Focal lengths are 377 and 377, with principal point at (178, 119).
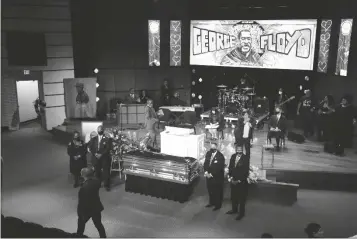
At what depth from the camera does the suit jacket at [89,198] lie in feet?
18.8

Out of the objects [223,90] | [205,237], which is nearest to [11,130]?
[223,90]

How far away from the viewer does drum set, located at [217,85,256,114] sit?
13.8 metres

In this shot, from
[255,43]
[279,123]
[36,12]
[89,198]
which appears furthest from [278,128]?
[36,12]

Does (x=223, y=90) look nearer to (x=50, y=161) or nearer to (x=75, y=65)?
(x=75, y=65)

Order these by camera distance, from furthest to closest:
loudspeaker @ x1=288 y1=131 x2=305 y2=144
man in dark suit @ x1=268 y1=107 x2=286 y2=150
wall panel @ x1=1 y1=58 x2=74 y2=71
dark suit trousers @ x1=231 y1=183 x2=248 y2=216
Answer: wall panel @ x1=1 y1=58 x2=74 y2=71, loudspeaker @ x1=288 y1=131 x2=305 y2=144, man in dark suit @ x1=268 y1=107 x2=286 y2=150, dark suit trousers @ x1=231 y1=183 x2=248 y2=216

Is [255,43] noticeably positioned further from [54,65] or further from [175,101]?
[54,65]

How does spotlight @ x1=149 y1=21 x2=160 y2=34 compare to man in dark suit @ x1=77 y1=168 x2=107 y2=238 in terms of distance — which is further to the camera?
spotlight @ x1=149 y1=21 x2=160 y2=34

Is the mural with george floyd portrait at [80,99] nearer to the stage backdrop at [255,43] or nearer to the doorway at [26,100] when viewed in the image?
the doorway at [26,100]

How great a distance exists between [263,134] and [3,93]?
887 centimetres

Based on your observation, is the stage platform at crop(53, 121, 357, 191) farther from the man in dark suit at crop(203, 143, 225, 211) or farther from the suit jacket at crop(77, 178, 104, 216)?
the suit jacket at crop(77, 178, 104, 216)

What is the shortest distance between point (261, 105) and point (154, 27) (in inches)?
195

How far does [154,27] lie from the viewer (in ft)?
46.8

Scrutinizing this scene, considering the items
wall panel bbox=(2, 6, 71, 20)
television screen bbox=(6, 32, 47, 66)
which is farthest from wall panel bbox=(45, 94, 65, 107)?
wall panel bbox=(2, 6, 71, 20)

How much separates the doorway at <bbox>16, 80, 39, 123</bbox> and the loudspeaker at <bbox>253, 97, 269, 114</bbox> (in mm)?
8429
